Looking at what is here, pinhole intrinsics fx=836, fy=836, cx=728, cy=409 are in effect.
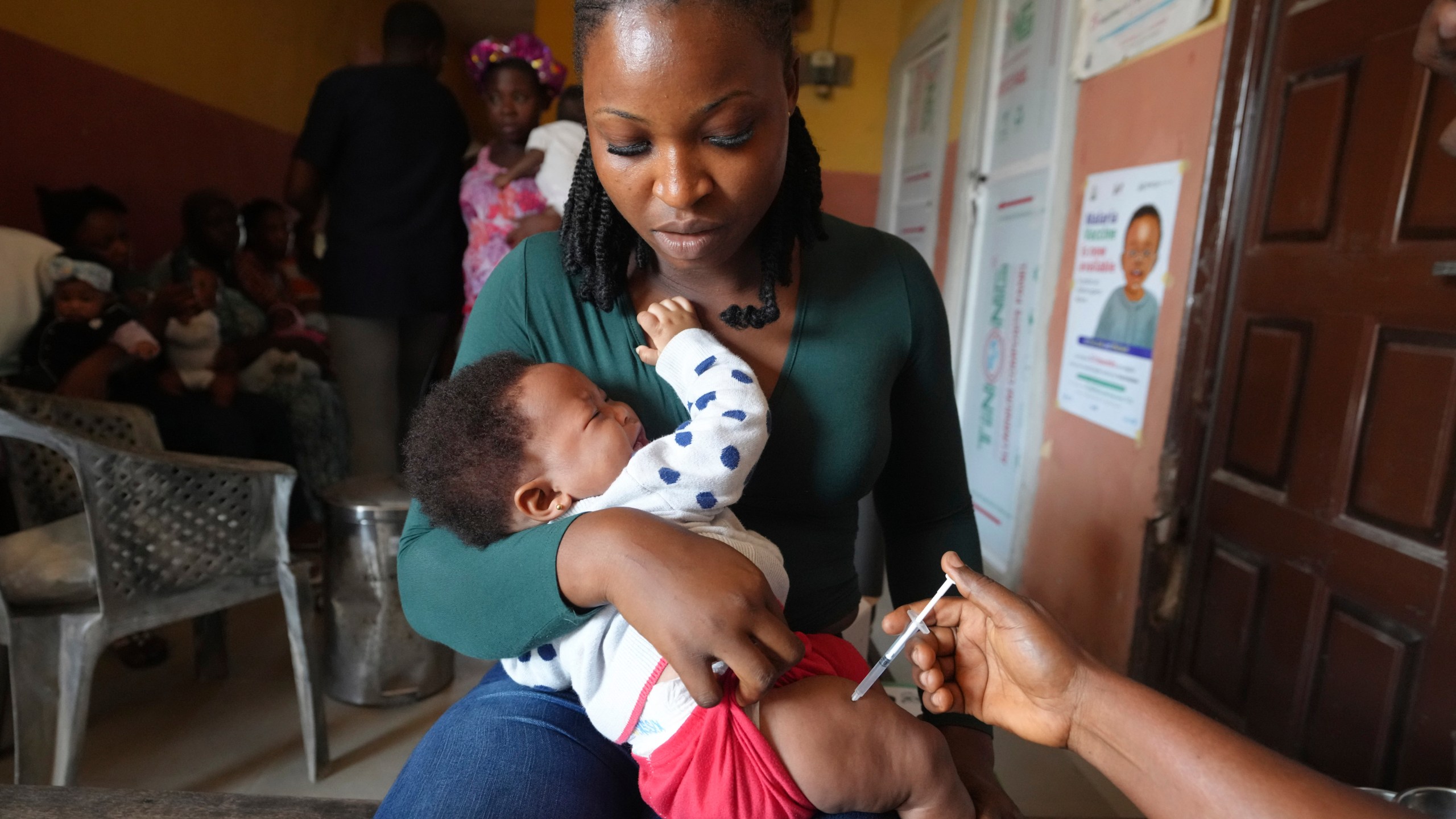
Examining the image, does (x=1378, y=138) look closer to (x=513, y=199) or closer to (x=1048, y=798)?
(x=1048, y=798)

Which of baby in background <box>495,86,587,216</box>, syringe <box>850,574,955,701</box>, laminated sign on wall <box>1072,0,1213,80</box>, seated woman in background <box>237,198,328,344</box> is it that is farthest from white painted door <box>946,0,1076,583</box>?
seated woman in background <box>237,198,328,344</box>

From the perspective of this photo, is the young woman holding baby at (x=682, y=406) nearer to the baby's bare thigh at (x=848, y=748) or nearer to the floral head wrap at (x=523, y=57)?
the baby's bare thigh at (x=848, y=748)

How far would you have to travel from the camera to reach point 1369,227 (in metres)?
1.85

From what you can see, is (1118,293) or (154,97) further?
(154,97)

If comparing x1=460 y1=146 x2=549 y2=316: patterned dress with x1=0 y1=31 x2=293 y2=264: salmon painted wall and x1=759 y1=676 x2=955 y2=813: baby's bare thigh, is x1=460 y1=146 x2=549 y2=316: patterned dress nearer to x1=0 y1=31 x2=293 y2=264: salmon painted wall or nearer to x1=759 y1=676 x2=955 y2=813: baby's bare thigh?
x1=0 y1=31 x2=293 y2=264: salmon painted wall

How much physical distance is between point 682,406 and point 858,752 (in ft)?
→ 1.61

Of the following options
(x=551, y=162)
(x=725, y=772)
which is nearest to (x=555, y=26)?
(x=551, y=162)

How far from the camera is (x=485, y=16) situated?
28.6 feet

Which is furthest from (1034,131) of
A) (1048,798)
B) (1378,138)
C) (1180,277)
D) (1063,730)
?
(1063,730)

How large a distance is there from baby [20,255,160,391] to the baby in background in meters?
1.39

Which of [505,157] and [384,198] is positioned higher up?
[505,157]

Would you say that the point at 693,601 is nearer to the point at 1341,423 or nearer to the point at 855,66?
the point at 1341,423

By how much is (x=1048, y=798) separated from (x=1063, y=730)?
174cm

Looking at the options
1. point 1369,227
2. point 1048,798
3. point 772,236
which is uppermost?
point 1369,227
